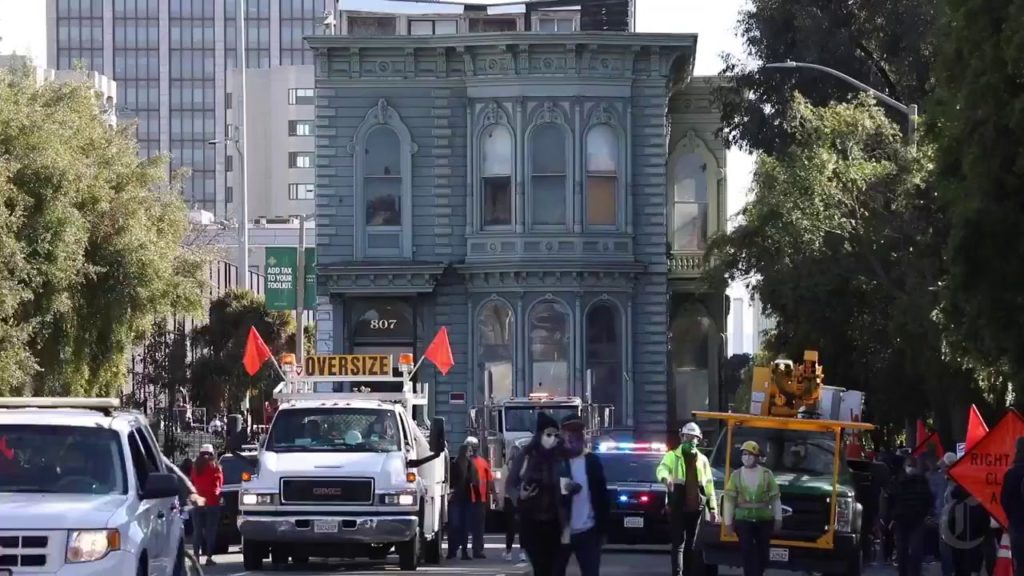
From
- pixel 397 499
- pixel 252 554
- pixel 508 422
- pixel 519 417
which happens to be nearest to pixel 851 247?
pixel 519 417

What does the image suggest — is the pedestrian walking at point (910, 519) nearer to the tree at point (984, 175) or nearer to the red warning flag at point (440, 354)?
the tree at point (984, 175)

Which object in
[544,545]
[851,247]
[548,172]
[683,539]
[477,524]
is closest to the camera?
[544,545]

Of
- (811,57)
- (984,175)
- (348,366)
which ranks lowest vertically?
(348,366)

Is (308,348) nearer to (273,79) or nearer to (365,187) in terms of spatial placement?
(365,187)

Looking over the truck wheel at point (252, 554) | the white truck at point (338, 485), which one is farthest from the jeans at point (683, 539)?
the truck wheel at point (252, 554)

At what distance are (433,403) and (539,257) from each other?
4.21 m

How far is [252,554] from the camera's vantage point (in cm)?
2344

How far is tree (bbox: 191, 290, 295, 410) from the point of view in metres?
73.4

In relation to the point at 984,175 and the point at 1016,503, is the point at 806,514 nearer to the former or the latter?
the point at 984,175

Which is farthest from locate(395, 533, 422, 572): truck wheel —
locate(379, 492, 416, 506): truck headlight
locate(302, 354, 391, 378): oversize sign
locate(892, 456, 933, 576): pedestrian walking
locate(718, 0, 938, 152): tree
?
locate(718, 0, 938, 152): tree

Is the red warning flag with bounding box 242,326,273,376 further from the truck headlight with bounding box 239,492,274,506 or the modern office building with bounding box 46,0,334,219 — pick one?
the modern office building with bounding box 46,0,334,219

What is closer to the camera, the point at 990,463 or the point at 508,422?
the point at 990,463

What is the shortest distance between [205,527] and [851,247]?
46.5 ft

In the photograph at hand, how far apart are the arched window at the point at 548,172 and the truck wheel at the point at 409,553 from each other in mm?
22026
